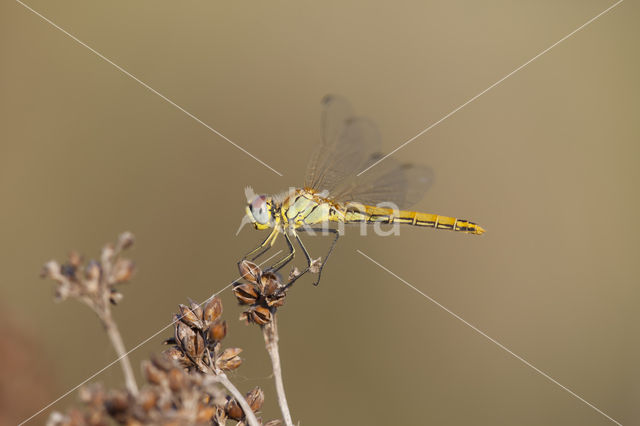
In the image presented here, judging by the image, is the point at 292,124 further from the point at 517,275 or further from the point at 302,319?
the point at 517,275

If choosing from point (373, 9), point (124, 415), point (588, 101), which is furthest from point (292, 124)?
point (124, 415)

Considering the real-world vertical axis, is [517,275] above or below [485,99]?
below

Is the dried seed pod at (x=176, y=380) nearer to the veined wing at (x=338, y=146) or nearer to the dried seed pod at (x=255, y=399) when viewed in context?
the dried seed pod at (x=255, y=399)

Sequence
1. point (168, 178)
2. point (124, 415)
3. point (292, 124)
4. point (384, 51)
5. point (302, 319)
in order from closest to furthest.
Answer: point (124, 415), point (302, 319), point (168, 178), point (292, 124), point (384, 51)

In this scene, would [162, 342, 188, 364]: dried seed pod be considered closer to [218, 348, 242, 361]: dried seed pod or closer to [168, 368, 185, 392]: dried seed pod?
[218, 348, 242, 361]: dried seed pod

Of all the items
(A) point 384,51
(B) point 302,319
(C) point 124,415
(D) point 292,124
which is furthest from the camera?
(A) point 384,51

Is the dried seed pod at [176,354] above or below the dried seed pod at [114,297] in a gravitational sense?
below
